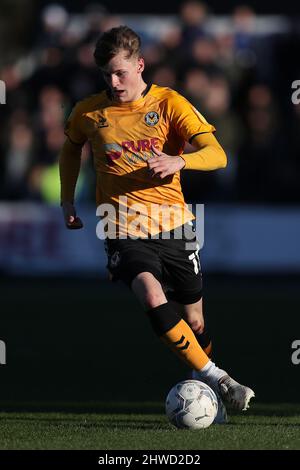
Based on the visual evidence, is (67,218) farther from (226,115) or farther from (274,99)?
(274,99)

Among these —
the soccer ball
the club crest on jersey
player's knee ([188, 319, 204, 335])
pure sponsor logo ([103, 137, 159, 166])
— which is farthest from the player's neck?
the soccer ball

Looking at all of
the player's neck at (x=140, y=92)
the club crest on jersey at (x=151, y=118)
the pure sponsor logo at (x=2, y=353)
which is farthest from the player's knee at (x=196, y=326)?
the pure sponsor logo at (x=2, y=353)

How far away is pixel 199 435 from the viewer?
6.59m

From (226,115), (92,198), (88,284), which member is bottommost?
(88,284)

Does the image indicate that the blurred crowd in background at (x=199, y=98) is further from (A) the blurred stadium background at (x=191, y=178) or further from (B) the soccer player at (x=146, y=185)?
(B) the soccer player at (x=146, y=185)

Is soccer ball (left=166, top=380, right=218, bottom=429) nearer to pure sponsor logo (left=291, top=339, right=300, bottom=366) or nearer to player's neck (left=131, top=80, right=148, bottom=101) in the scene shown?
player's neck (left=131, top=80, right=148, bottom=101)

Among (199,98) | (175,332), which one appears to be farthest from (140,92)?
(199,98)

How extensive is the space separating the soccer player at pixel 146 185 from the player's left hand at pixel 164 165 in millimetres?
103

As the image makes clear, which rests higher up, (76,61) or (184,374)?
(76,61)

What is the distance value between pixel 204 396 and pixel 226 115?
8262 mm

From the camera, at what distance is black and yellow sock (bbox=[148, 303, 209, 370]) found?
6984 millimetres

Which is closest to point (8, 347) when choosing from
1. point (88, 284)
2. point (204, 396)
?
point (204, 396)

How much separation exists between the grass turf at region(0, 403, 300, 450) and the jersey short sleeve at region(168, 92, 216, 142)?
166 centimetres

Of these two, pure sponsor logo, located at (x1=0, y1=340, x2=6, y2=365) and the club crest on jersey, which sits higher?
Result: the club crest on jersey
